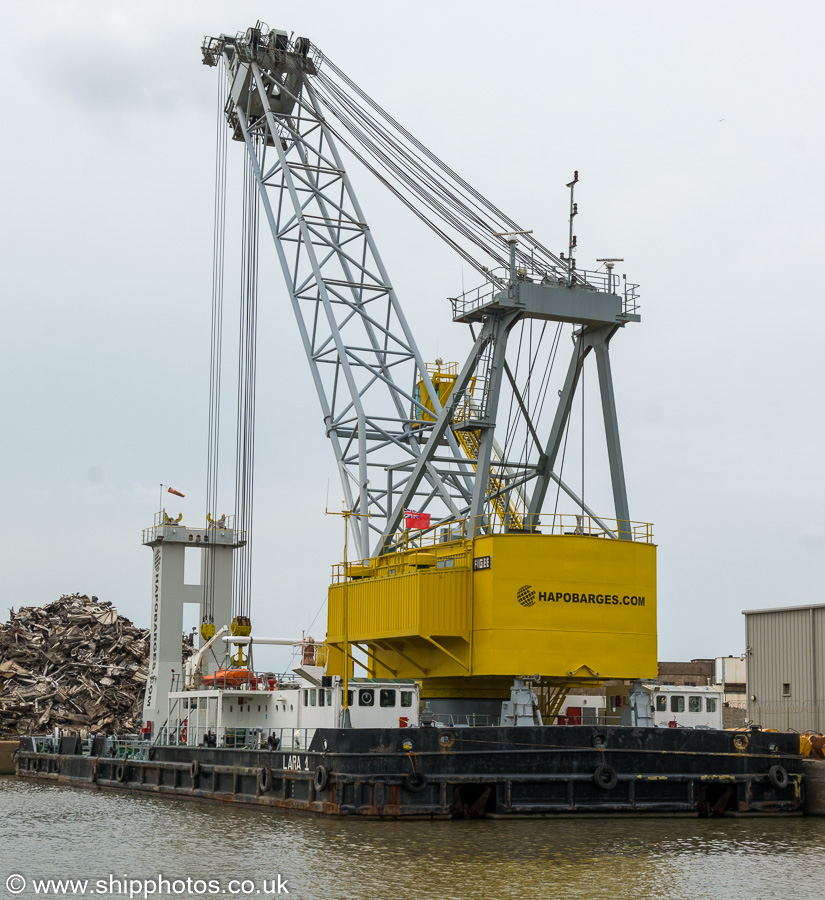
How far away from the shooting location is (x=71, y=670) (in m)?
53.5

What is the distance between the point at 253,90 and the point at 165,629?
62.3 ft

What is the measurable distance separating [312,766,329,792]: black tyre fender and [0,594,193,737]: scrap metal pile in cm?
2566

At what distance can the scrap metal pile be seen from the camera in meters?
51.4

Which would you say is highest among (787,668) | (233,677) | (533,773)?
(787,668)

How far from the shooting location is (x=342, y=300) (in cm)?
4153

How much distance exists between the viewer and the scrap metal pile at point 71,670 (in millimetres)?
51406

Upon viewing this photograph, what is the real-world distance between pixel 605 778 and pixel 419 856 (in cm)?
662

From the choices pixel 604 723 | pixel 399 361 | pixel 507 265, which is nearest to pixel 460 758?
pixel 604 723

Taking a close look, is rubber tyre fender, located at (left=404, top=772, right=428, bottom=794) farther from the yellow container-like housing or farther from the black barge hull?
the yellow container-like housing

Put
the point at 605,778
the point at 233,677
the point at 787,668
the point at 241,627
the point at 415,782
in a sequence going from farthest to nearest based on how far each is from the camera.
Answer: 1. the point at 241,627
2. the point at 787,668
3. the point at 233,677
4. the point at 605,778
5. the point at 415,782

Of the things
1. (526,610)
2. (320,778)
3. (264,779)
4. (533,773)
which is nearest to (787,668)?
(526,610)

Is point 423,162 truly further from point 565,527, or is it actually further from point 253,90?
point 565,527

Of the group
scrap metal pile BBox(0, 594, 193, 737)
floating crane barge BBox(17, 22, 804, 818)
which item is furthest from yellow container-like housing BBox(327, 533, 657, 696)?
scrap metal pile BBox(0, 594, 193, 737)

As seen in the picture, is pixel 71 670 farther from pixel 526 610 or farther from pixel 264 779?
pixel 526 610
